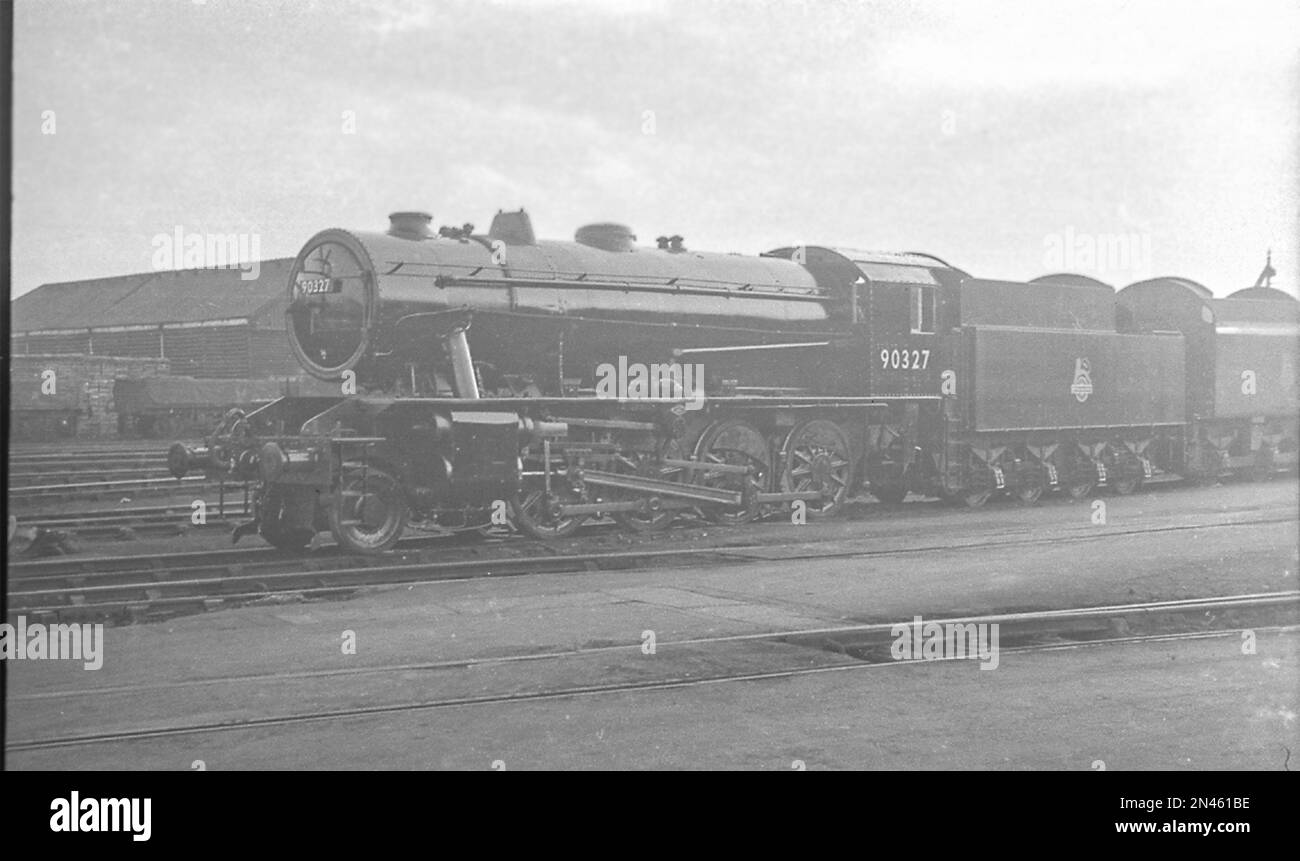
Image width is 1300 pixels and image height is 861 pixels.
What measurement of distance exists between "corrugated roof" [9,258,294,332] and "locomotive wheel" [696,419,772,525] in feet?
62.5

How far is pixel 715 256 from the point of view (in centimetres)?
1658

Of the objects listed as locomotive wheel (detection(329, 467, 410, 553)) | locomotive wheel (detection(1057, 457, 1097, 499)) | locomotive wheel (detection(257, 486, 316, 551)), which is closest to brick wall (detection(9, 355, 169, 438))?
locomotive wheel (detection(257, 486, 316, 551))

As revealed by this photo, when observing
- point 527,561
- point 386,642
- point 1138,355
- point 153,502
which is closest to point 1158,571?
point 527,561

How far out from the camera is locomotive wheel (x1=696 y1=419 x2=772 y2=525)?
1579 centimetres

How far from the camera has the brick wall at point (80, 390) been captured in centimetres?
2972

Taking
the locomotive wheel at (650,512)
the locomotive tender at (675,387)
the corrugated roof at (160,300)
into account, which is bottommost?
the locomotive wheel at (650,512)

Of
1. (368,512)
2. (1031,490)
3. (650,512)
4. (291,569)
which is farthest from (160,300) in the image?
(291,569)

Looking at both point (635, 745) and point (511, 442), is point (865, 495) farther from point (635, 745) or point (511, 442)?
point (635, 745)

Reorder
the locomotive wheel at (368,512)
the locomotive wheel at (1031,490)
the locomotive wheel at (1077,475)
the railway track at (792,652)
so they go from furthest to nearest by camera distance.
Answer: the locomotive wheel at (1077,475)
the locomotive wheel at (1031,490)
the locomotive wheel at (368,512)
the railway track at (792,652)

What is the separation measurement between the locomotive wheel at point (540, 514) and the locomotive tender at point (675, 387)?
0.03 metres

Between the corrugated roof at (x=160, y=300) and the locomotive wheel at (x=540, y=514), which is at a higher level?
the corrugated roof at (x=160, y=300)

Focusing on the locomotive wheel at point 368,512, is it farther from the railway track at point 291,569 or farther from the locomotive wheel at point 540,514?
the locomotive wheel at point 540,514

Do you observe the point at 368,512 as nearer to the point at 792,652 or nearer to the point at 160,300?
the point at 792,652

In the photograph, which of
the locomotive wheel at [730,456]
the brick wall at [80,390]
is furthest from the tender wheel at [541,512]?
the brick wall at [80,390]
